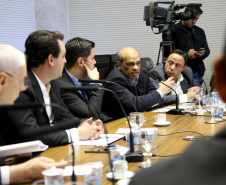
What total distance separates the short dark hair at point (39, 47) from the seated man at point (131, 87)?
107 centimetres

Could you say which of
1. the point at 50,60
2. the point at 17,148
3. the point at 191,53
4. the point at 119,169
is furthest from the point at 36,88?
the point at 191,53

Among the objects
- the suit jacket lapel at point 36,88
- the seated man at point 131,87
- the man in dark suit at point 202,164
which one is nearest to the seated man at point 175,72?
the seated man at point 131,87

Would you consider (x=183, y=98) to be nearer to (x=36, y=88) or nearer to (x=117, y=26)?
(x=36, y=88)

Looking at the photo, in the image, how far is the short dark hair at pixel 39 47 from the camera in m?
2.28

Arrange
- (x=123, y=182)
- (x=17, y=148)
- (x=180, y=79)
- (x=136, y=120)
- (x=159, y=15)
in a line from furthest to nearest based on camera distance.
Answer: (x=159, y=15) → (x=180, y=79) → (x=136, y=120) → (x=17, y=148) → (x=123, y=182)

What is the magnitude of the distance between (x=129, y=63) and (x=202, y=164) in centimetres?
299

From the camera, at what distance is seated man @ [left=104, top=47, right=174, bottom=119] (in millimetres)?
3201

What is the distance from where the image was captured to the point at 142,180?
52 centimetres

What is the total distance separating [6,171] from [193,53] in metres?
4.16

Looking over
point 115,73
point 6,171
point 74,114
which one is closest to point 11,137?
point 6,171

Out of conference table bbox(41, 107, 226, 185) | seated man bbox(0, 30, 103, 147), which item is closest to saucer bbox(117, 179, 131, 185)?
conference table bbox(41, 107, 226, 185)

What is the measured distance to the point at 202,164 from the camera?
0.46m

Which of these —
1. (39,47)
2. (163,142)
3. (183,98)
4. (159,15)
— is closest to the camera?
(163,142)

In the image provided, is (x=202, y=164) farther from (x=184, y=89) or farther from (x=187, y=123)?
(x=184, y=89)
